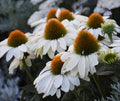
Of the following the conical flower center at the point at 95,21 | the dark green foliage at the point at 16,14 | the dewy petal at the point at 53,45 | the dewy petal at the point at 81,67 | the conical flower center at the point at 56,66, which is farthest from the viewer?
the dark green foliage at the point at 16,14

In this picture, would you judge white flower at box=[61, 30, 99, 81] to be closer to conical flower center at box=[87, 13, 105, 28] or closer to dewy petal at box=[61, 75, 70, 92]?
dewy petal at box=[61, 75, 70, 92]

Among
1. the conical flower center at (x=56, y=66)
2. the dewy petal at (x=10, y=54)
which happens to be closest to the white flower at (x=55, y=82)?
the conical flower center at (x=56, y=66)

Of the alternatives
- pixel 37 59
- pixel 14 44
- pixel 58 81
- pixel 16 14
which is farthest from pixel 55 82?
pixel 16 14

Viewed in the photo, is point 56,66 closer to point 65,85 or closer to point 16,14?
point 65,85

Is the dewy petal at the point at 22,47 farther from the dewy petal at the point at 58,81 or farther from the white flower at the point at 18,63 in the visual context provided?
the dewy petal at the point at 58,81

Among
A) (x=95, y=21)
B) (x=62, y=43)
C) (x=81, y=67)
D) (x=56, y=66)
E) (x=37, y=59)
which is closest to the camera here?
(x=81, y=67)

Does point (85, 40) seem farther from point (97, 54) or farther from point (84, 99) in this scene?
point (84, 99)

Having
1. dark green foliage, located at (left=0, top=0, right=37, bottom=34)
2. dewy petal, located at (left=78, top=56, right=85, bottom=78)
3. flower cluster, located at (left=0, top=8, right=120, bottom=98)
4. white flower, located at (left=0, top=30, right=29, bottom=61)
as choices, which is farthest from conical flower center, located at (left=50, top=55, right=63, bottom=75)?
dark green foliage, located at (left=0, top=0, right=37, bottom=34)
